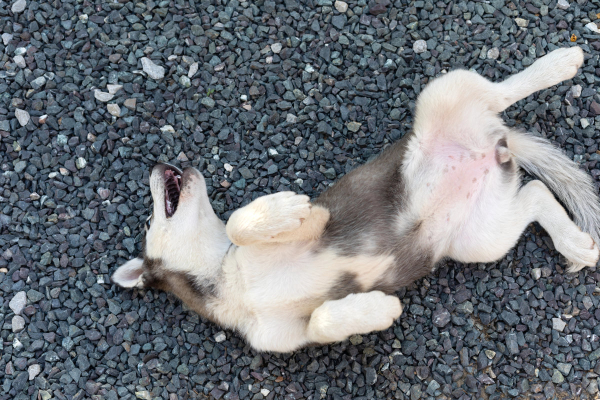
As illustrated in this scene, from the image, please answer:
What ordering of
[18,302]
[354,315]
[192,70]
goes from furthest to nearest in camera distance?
[192,70] < [18,302] < [354,315]

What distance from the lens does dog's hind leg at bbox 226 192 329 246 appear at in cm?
347

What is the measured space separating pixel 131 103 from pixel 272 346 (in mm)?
2192

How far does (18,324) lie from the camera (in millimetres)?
4203

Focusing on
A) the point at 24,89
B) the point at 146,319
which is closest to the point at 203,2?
the point at 24,89

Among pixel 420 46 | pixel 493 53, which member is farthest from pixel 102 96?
pixel 493 53

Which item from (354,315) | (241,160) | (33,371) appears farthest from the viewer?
(241,160)

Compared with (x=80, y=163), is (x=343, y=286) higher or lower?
lower

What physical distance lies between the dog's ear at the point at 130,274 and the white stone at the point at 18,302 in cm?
76

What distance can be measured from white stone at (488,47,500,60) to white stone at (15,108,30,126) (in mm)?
3615

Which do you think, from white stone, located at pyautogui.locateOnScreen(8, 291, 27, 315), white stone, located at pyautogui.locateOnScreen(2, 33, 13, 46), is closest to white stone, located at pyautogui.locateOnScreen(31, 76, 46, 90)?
white stone, located at pyautogui.locateOnScreen(2, 33, 13, 46)

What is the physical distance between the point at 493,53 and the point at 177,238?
2.78 meters

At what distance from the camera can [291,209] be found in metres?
3.46

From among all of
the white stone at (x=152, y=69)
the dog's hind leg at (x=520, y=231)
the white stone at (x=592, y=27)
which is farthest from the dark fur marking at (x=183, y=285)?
the white stone at (x=592, y=27)

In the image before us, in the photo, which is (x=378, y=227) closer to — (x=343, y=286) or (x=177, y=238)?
(x=343, y=286)
